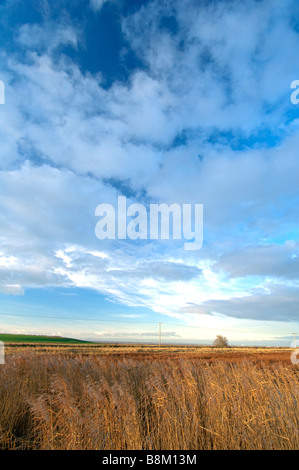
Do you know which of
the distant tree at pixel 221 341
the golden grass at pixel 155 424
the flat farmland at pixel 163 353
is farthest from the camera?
the distant tree at pixel 221 341

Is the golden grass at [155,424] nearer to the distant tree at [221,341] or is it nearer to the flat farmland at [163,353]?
the flat farmland at [163,353]

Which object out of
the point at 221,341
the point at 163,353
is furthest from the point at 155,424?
the point at 221,341

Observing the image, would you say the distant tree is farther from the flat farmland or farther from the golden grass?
the golden grass

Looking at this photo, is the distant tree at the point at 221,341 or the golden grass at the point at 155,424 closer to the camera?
the golden grass at the point at 155,424

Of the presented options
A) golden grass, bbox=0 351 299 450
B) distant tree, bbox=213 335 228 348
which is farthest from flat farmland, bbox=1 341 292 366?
distant tree, bbox=213 335 228 348

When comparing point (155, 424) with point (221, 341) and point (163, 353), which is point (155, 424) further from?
point (221, 341)

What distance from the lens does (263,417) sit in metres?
5.54

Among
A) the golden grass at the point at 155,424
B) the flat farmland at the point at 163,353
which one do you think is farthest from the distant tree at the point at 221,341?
the golden grass at the point at 155,424

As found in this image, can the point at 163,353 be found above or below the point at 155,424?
below
